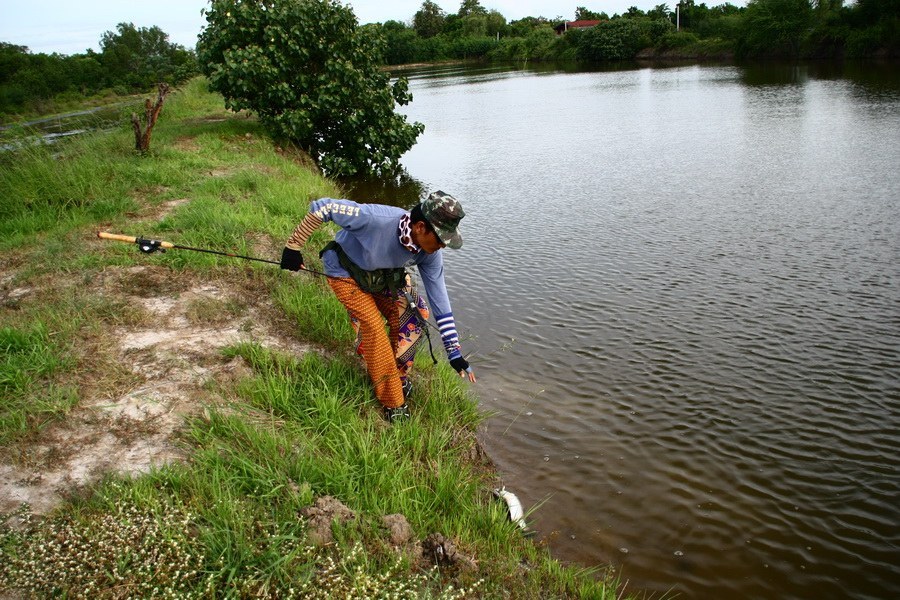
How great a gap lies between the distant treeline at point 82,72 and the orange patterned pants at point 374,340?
3482cm

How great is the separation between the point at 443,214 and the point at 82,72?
201 feet

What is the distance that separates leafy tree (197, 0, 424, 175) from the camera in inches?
516

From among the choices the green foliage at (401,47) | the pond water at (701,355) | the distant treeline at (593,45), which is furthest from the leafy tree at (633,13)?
the pond water at (701,355)

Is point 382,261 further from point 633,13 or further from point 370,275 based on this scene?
point 633,13

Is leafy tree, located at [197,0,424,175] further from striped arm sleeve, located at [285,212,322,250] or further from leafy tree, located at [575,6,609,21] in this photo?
leafy tree, located at [575,6,609,21]

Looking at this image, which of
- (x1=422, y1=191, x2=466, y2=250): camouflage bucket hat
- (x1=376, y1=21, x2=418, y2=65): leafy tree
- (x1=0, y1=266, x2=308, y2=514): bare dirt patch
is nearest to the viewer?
(x1=0, y1=266, x2=308, y2=514): bare dirt patch

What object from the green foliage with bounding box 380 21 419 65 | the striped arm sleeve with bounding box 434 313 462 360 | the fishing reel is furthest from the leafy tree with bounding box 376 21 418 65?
the striped arm sleeve with bounding box 434 313 462 360

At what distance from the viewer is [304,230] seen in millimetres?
4109

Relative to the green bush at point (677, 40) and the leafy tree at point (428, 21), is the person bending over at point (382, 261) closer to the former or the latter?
the green bush at point (677, 40)

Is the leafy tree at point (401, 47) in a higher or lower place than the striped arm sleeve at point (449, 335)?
higher

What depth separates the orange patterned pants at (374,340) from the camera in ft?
13.8

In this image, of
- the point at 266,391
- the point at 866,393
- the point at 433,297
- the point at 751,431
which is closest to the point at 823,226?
the point at 866,393

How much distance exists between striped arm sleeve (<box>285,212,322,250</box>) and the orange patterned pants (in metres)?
0.34

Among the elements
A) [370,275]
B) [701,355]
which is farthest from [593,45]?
[370,275]
